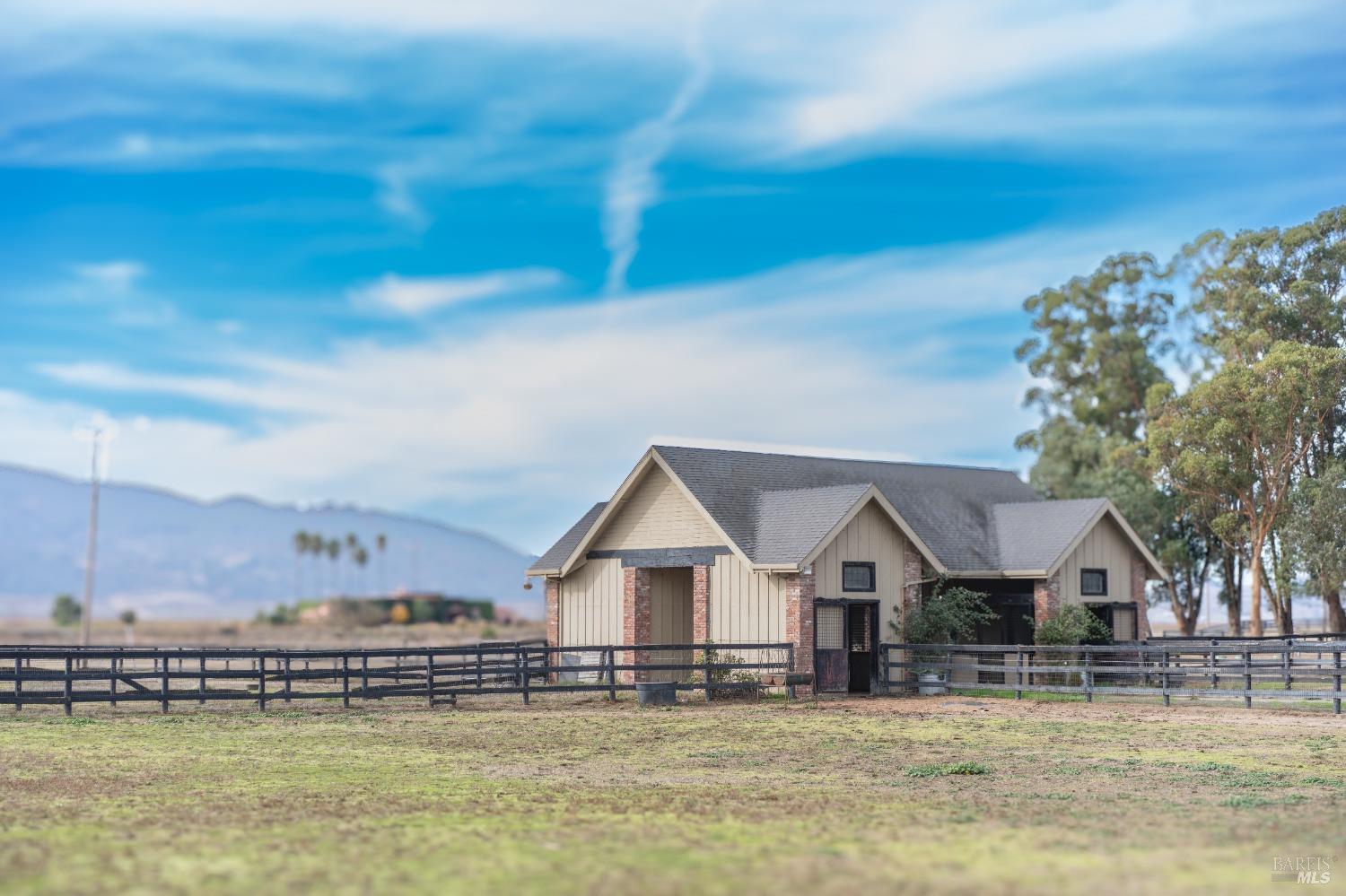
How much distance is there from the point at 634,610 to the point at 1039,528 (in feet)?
37.3

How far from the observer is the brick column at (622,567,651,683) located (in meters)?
36.6

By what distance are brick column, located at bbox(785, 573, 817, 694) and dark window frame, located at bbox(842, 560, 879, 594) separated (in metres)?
1.10

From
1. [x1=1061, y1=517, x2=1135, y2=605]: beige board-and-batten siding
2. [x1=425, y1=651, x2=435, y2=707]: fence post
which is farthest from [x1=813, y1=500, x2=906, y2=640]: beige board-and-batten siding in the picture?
[x1=425, y1=651, x2=435, y2=707]: fence post

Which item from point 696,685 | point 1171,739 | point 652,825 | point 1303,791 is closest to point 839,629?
point 696,685

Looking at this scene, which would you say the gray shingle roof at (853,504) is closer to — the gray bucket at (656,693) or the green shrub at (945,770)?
the gray bucket at (656,693)

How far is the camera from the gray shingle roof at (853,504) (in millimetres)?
34656

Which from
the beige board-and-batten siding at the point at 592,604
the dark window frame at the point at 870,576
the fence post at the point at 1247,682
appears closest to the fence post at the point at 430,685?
the beige board-and-batten siding at the point at 592,604

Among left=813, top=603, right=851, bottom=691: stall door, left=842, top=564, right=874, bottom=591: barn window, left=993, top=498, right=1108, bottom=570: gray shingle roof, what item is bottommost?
left=813, top=603, right=851, bottom=691: stall door

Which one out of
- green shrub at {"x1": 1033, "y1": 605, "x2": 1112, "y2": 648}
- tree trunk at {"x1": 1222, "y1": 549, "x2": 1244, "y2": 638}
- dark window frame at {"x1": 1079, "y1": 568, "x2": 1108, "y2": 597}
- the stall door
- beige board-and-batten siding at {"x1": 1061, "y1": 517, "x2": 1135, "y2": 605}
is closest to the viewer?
the stall door

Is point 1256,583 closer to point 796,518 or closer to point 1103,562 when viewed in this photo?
point 1103,562

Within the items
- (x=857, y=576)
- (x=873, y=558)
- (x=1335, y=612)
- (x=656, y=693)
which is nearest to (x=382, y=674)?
(x=656, y=693)

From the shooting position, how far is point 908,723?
25.7m

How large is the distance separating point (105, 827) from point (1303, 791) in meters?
12.6

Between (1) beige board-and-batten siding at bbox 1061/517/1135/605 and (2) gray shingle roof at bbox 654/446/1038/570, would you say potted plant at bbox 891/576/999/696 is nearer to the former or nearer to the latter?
(2) gray shingle roof at bbox 654/446/1038/570
